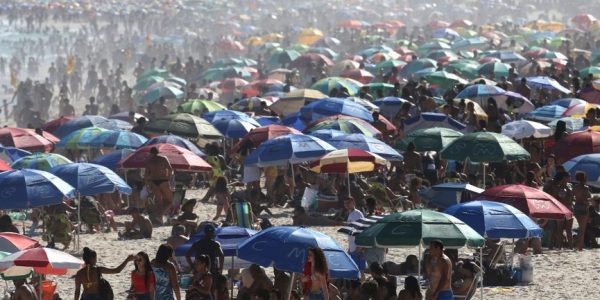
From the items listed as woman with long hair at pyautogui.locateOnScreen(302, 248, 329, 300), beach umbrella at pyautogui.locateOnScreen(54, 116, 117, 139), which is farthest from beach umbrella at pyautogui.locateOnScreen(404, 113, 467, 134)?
woman with long hair at pyautogui.locateOnScreen(302, 248, 329, 300)

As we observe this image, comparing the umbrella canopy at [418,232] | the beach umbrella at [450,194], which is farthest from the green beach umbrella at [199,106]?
the umbrella canopy at [418,232]

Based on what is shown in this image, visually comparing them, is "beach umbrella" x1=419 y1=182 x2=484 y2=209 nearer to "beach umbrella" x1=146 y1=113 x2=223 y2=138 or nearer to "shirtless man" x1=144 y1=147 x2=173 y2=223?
"shirtless man" x1=144 y1=147 x2=173 y2=223

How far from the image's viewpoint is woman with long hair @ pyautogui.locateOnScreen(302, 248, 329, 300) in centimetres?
1188

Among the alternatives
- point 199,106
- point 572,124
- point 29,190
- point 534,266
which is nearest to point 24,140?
point 199,106

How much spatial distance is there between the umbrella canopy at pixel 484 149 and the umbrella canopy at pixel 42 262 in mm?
7599

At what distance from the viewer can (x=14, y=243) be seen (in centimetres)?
1390

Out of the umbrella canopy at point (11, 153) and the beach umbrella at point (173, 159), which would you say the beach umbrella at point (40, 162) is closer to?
the beach umbrella at point (173, 159)

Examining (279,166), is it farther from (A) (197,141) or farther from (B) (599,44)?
(B) (599,44)

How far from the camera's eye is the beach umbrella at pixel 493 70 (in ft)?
110

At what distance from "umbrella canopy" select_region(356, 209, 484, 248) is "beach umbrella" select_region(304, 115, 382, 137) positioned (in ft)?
29.7

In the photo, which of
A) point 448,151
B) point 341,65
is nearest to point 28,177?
point 448,151

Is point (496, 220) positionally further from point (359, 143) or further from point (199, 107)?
point (199, 107)

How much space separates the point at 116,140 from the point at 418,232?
1082cm

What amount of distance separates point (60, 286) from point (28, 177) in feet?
5.94
